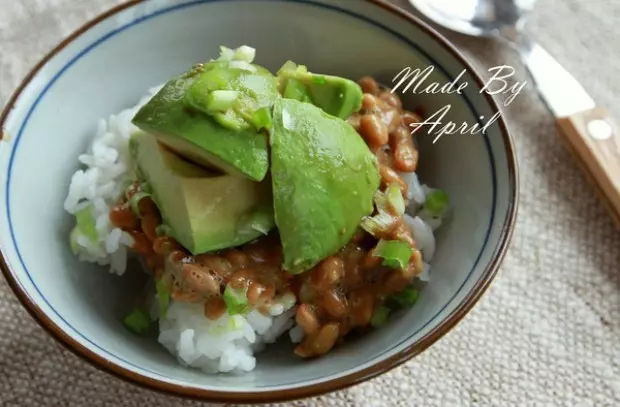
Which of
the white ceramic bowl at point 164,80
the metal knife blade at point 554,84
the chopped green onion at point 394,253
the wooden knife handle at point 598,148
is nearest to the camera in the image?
the white ceramic bowl at point 164,80

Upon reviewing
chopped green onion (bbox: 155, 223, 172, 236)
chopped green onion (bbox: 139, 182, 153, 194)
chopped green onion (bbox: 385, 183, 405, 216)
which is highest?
chopped green onion (bbox: 139, 182, 153, 194)

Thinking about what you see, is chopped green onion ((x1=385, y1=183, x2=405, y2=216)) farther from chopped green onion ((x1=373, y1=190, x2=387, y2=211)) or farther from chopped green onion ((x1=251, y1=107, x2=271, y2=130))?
chopped green onion ((x1=251, y1=107, x2=271, y2=130))

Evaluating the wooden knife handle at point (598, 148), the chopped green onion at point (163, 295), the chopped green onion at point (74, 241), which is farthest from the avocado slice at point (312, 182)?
the wooden knife handle at point (598, 148)

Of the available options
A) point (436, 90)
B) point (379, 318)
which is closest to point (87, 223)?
point (379, 318)

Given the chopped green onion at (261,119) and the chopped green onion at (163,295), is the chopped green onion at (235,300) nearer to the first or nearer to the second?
the chopped green onion at (163,295)

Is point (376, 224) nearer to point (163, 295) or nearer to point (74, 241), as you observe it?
point (163, 295)

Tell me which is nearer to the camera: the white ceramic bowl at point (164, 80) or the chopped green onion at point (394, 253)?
the white ceramic bowl at point (164, 80)

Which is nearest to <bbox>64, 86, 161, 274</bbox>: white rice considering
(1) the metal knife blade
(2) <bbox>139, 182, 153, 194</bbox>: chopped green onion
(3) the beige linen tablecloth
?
(2) <bbox>139, 182, 153, 194</bbox>: chopped green onion

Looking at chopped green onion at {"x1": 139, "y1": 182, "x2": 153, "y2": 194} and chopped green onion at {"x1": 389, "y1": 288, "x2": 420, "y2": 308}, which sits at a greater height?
chopped green onion at {"x1": 139, "y1": 182, "x2": 153, "y2": 194}
